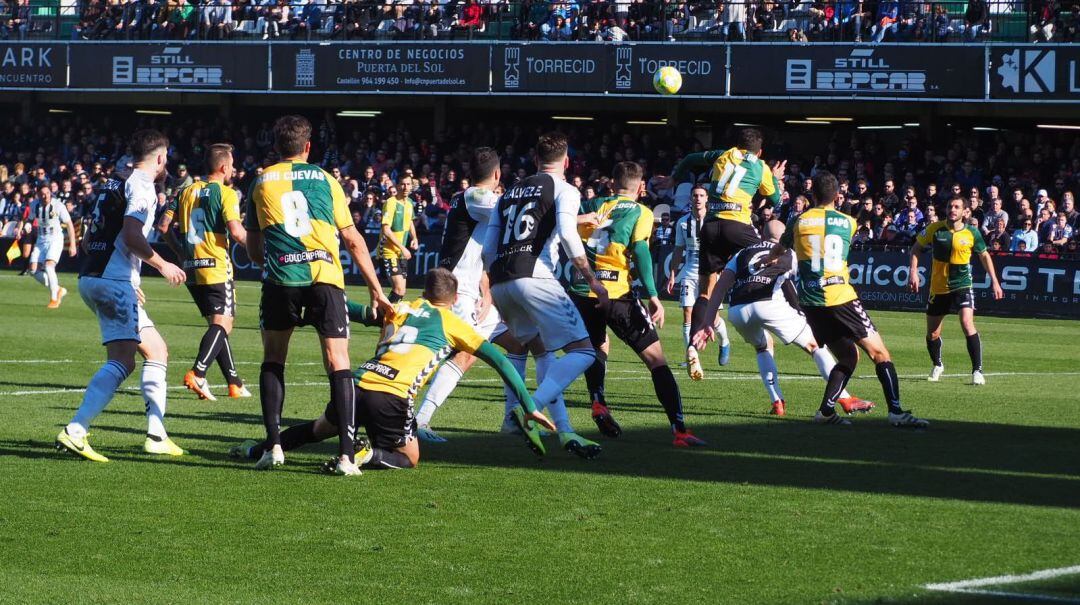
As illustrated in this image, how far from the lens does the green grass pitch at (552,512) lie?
5.89m

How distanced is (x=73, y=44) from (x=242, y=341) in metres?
26.6

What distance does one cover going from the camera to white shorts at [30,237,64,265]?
26125 mm

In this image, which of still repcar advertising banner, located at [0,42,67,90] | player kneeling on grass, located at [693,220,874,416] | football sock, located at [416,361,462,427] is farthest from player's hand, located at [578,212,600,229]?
still repcar advertising banner, located at [0,42,67,90]

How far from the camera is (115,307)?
364 inches

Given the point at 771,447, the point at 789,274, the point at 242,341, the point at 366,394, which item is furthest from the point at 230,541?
the point at 242,341

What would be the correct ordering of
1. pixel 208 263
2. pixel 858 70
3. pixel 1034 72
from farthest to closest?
1. pixel 858 70
2. pixel 1034 72
3. pixel 208 263

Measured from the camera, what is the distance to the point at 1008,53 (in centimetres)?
3203

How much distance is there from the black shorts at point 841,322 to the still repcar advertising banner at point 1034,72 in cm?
2186

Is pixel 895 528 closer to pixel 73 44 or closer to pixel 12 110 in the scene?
pixel 73 44

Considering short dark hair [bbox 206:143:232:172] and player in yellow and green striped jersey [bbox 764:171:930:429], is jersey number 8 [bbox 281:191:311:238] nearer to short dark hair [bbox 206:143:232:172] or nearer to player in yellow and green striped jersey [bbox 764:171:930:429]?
short dark hair [bbox 206:143:232:172]

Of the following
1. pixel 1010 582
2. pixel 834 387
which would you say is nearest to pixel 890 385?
pixel 834 387

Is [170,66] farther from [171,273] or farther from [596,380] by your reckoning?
[171,273]

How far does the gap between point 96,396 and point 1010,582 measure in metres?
5.59

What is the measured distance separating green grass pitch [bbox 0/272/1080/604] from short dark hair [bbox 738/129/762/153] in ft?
7.76
